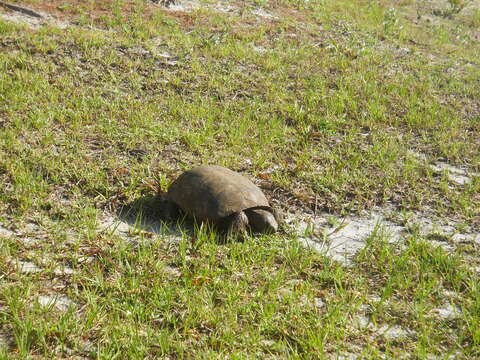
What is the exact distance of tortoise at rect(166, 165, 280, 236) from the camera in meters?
3.41

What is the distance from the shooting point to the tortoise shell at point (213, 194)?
A: 11.1 ft

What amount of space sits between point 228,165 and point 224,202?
119 cm

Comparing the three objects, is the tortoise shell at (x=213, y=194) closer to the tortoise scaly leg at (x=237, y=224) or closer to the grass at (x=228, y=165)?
the tortoise scaly leg at (x=237, y=224)

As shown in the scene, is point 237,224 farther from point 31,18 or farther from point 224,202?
point 31,18

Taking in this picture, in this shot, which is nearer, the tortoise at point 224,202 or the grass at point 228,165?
the grass at point 228,165

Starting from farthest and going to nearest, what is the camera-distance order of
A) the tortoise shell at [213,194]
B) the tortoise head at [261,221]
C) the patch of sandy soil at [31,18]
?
the patch of sandy soil at [31,18], the tortoise head at [261,221], the tortoise shell at [213,194]

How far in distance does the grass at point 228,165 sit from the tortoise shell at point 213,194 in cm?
19

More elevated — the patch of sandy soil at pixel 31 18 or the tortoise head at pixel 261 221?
the patch of sandy soil at pixel 31 18

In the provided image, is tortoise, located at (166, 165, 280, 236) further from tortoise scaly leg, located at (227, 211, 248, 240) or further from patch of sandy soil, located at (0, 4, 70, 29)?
patch of sandy soil, located at (0, 4, 70, 29)

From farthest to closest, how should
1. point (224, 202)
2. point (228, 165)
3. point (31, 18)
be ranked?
point (31, 18) < point (228, 165) < point (224, 202)

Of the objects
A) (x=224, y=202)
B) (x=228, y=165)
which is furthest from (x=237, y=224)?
(x=228, y=165)

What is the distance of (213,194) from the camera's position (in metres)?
3.44

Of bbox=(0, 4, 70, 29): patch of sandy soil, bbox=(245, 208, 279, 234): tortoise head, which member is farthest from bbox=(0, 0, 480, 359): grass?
bbox=(0, 4, 70, 29): patch of sandy soil

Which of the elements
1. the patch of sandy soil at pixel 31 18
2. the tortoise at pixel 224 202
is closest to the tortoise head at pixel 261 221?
Result: the tortoise at pixel 224 202
